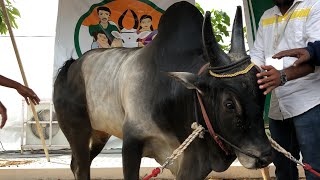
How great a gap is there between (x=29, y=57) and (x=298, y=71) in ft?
19.7

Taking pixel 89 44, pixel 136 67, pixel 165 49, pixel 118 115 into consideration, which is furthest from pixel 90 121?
pixel 89 44

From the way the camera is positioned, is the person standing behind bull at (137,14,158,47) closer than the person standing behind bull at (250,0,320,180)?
No

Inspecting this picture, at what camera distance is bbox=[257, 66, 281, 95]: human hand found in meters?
2.37

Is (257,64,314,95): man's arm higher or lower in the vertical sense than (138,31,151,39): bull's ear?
higher

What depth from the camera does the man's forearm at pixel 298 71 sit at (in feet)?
8.34

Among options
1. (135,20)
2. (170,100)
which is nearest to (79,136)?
(170,100)

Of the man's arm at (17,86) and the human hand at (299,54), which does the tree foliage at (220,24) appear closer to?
the man's arm at (17,86)

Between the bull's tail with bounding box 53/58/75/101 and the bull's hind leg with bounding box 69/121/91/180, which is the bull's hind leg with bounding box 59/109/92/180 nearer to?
the bull's hind leg with bounding box 69/121/91/180

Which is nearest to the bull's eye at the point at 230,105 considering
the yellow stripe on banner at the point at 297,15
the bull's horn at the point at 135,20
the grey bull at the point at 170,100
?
the grey bull at the point at 170,100

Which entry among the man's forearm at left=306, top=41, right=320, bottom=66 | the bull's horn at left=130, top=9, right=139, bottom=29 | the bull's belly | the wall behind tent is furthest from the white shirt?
the wall behind tent

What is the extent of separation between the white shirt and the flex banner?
302cm

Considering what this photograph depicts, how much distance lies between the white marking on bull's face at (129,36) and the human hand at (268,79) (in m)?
3.67

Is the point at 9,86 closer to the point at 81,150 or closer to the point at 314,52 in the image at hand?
the point at 81,150

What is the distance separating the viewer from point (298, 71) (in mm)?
2578
